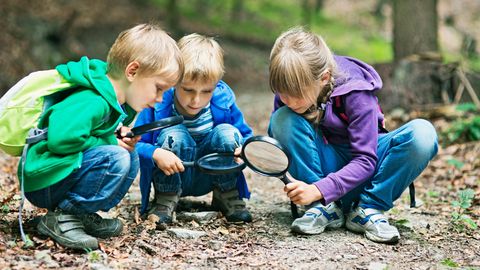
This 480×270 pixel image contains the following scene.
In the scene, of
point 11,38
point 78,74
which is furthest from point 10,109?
point 11,38

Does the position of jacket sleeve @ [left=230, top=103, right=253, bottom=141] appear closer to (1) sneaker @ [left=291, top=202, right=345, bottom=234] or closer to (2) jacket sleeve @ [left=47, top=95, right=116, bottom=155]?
(1) sneaker @ [left=291, top=202, right=345, bottom=234]

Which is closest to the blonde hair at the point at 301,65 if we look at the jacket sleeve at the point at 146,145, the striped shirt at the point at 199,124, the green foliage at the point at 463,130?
the striped shirt at the point at 199,124

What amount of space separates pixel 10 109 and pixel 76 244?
2.29 ft

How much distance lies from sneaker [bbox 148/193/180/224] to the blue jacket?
7 centimetres

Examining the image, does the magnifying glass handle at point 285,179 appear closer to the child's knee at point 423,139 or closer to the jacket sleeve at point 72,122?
the child's knee at point 423,139

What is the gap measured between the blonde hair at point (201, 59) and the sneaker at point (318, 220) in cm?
91

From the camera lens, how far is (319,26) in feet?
61.4

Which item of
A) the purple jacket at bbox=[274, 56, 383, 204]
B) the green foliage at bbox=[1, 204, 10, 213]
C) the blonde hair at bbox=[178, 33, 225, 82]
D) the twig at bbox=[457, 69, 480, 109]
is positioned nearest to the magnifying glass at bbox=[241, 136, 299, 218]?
the purple jacket at bbox=[274, 56, 383, 204]

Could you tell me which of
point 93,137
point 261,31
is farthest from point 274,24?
point 93,137

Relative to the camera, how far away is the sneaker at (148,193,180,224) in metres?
3.23

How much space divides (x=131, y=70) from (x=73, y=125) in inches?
16.5

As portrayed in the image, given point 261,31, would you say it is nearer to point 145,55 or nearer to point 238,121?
point 238,121

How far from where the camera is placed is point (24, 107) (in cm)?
258

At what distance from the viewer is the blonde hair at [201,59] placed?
9.87ft
